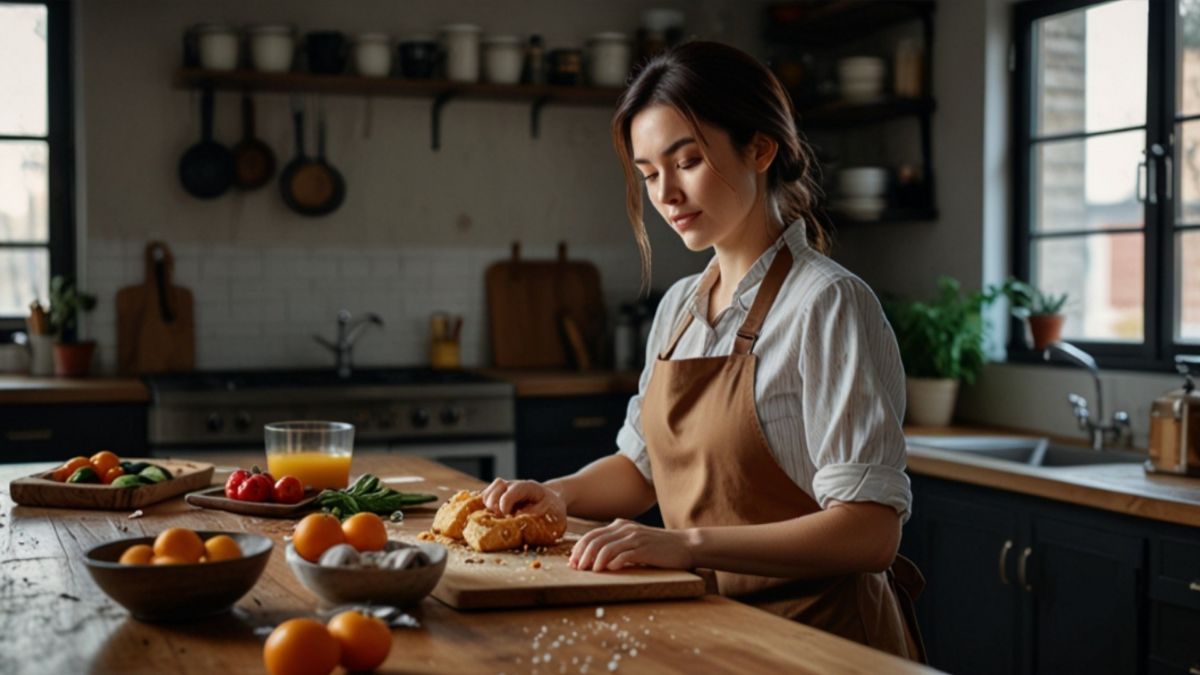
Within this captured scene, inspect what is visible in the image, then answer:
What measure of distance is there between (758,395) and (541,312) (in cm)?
389

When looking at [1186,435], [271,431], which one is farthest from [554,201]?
[271,431]

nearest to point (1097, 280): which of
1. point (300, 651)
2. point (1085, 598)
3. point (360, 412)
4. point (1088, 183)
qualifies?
point (1088, 183)

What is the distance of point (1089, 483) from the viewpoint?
3.50 meters

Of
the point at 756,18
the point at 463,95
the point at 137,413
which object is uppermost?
the point at 756,18

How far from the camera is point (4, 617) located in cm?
169

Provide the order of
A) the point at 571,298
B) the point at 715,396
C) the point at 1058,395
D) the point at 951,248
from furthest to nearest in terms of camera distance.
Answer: the point at 571,298 → the point at 951,248 → the point at 1058,395 → the point at 715,396

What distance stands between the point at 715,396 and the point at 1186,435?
1.92 metres

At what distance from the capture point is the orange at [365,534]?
1.78 metres

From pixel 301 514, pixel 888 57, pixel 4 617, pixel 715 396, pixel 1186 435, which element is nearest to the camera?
pixel 4 617

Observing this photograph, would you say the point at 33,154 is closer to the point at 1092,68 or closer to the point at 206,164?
the point at 206,164

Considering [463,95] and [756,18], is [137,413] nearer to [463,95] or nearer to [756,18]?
[463,95]

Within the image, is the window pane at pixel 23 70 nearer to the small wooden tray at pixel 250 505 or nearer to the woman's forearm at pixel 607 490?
the small wooden tray at pixel 250 505

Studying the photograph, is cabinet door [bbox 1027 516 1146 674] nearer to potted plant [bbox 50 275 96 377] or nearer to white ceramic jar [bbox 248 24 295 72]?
white ceramic jar [bbox 248 24 295 72]

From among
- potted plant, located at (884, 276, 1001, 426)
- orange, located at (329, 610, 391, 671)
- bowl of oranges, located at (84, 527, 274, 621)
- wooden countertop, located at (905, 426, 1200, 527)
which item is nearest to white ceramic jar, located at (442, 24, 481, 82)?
potted plant, located at (884, 276, 1001, 426)
